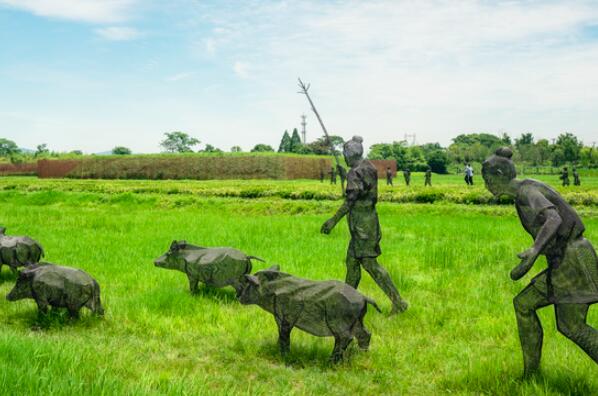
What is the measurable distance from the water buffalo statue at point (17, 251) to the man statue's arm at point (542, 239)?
7.45 m

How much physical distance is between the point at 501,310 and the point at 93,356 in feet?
16.7

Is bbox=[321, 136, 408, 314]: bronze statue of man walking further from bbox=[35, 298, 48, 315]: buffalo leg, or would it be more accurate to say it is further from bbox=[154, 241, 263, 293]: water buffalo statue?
bbox=[35, 298, 48, 315]: buffalo leg

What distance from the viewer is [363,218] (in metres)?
6.30

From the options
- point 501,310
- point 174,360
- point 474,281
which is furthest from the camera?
point 474,281

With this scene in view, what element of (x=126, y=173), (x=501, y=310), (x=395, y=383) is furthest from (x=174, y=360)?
(x=126, y=173)

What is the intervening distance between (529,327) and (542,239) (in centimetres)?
98

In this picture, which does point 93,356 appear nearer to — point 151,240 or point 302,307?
point 302,307

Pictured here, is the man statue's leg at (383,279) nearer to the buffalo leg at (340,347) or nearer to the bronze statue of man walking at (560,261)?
the buffalo leg at (340,347)

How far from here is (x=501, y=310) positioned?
21.7ft

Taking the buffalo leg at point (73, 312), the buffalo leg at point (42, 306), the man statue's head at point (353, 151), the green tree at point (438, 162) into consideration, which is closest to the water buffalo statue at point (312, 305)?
the man statue's head at point (353, 151)

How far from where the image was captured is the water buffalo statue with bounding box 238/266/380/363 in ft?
15.7

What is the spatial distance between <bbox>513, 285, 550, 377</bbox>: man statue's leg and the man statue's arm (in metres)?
0.52

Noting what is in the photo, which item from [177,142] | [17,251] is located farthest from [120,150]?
[17,251]

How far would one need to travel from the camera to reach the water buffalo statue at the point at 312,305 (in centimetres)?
477
